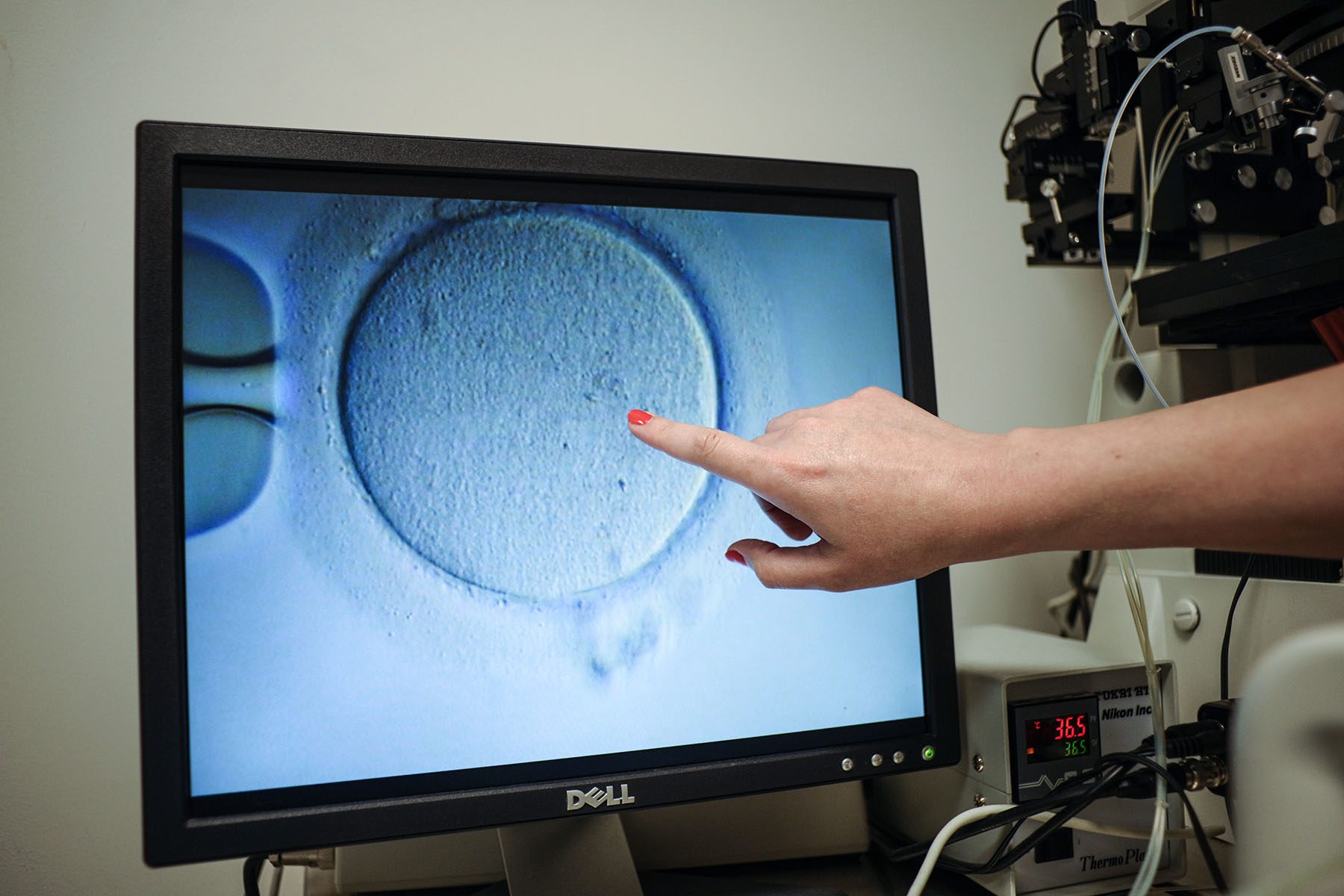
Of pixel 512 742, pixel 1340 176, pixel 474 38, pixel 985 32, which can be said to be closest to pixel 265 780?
pixel 512 742

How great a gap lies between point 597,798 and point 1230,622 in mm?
576

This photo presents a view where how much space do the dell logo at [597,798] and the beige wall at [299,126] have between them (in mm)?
464

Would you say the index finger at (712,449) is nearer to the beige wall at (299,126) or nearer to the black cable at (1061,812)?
the black cable at (1061,812)

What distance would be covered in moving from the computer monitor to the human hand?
0.10 m

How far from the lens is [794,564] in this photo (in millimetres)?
528

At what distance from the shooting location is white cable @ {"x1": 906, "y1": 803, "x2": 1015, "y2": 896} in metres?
0.60

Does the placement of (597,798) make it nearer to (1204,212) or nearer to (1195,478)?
(1195,478)

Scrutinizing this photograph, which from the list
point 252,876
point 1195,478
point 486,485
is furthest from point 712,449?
point 252,876

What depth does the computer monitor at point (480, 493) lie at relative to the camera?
0.52 meters

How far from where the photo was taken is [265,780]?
52cm

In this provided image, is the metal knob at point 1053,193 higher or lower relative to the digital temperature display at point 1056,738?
higher

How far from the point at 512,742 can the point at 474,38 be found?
74cm

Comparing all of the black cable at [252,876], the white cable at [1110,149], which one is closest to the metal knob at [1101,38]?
the white cable at [1110,149]

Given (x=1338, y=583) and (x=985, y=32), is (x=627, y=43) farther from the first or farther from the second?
(x=1338, y=583)
